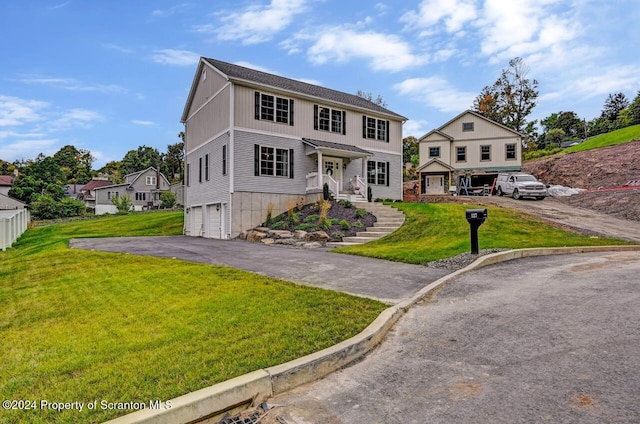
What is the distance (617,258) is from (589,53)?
1554 centimetres

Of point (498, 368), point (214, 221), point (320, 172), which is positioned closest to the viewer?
point (498, 368)

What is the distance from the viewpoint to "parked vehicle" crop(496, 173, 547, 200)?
2480 centimetres

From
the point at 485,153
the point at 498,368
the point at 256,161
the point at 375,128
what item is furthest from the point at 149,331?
the point at 485,153

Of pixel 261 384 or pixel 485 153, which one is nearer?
pixel 261 384

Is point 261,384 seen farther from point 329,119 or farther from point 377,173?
point 377,173

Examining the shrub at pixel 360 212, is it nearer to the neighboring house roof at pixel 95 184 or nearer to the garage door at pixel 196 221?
the garage door at pixel 196 221

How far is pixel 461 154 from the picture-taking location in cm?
3447

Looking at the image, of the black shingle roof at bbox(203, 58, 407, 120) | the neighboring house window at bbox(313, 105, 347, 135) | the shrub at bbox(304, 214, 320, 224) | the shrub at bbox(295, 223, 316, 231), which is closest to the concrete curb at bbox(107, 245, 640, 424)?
the shrub at bbox(295, 223, 316, 231)

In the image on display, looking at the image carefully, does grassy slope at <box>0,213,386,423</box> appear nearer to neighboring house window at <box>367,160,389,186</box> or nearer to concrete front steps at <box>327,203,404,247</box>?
concrete front steps at <box>327,203,404,247</box>

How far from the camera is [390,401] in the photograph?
295 centimetres

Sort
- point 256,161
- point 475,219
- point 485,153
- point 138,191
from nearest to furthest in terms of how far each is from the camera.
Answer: point 475,219, point 256,161, point 485,153, point 138,191

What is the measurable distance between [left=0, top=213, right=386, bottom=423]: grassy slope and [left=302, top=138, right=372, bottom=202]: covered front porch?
40.8 feet

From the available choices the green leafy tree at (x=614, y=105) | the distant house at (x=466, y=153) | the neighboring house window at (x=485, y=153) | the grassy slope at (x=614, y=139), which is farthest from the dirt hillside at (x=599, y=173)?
the green leafy tree at (x=614, y=105)

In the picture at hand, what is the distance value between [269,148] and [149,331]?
51.1ft
